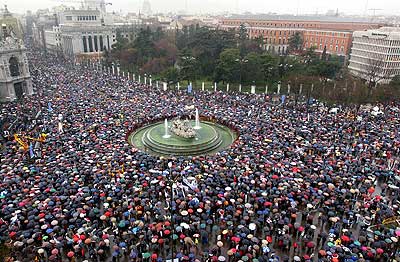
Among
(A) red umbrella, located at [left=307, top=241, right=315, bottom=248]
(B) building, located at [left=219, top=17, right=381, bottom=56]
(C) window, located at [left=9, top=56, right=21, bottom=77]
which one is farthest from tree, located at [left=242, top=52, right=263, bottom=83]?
(A) red umbrella, located at [left=307, top=241, right=315, bottom=248]

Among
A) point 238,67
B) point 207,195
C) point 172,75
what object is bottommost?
point 207,195

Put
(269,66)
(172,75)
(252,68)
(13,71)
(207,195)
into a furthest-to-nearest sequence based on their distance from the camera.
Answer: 1. (252,68)
2. (172,75)
3. (269,66)
4. (13,71)
5. (207,195)

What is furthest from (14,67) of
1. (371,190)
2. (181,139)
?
(371,190)

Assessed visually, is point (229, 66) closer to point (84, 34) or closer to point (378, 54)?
point (378, 54)

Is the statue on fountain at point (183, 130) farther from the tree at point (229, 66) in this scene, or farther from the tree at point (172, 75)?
the tree at point (229, 66)

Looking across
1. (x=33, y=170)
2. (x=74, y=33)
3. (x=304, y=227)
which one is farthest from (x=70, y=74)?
(x=304, y=227)

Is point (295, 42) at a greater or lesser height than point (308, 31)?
lesser

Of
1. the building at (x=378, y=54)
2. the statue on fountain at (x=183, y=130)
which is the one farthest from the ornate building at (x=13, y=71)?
the building at (x=378, y=54)
